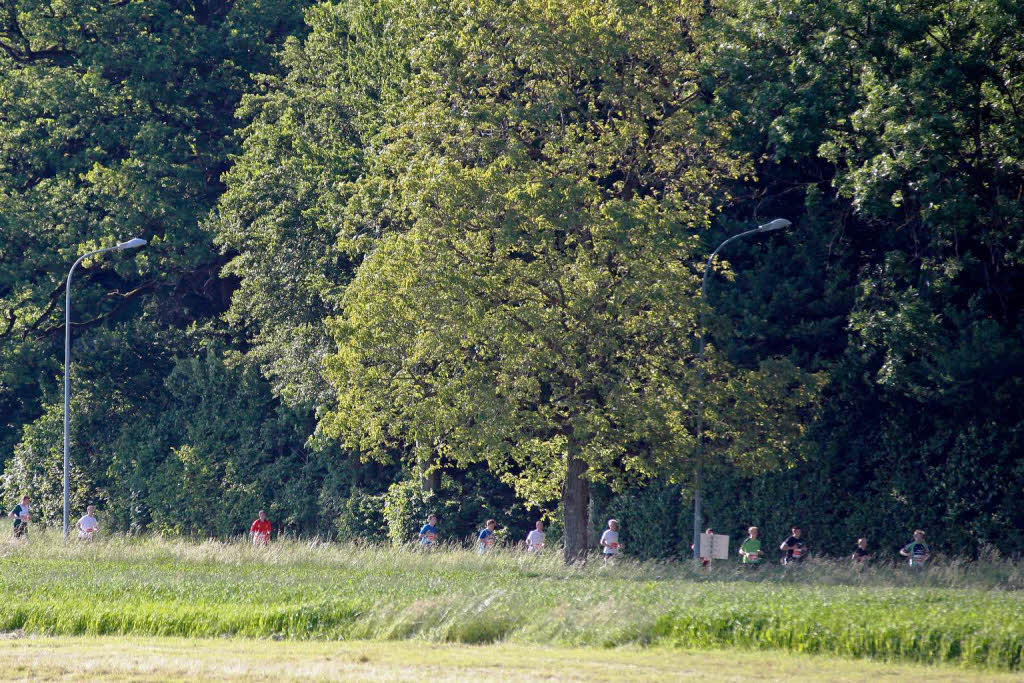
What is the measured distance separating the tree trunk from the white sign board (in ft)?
10.7

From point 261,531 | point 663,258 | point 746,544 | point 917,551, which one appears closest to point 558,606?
point 663,258

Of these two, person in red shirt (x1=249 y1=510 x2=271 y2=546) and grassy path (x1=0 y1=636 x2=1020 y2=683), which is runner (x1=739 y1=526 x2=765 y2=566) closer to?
person in red shirt (x1=249 y1=510 x2=271 y2=546)

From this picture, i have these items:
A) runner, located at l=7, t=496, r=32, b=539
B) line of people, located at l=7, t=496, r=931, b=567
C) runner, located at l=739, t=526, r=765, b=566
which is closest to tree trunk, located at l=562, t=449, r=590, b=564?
line of people, located at l=7, t=496, r=931, b=567

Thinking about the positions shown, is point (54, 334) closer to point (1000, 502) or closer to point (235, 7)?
point (235, 7)

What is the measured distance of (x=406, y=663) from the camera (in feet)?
66.1

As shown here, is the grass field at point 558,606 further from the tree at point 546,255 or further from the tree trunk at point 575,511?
the tree at point 546,255

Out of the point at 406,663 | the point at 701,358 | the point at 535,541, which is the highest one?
the point at 701,358

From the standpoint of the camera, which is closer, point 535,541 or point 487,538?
point 487,538

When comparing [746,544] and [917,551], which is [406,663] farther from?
[917,551]

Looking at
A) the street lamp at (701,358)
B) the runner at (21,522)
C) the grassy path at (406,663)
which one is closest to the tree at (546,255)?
the street lamp at (701,358)

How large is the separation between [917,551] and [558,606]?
13378 mm

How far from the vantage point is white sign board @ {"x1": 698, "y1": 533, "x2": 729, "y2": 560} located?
112 ft

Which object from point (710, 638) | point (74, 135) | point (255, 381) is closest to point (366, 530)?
point (255, 381)

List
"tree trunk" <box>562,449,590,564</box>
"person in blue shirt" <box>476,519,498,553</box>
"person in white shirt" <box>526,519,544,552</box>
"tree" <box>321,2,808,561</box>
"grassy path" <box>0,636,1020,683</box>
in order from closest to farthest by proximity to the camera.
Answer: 1. "grassy path" <box>0,636,1020,683</box>
2. "tree" <box>321,2,808,561</box>
3. "tree trunk" <box>562,449,590,564</box>
4. "person in blue shirt" <box>476,519,498,553</box>
5. "person in white shirt" <box>526,519,544,552</box>
